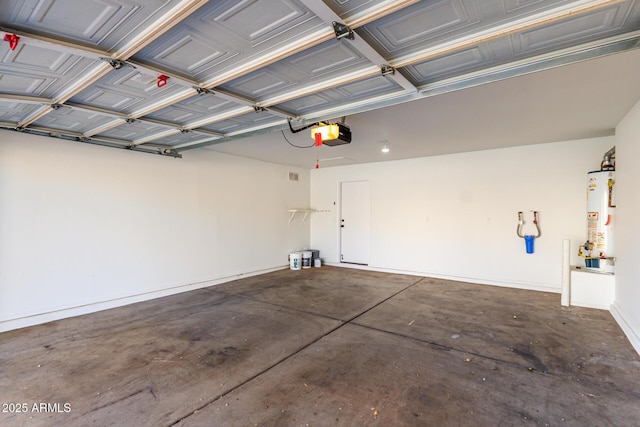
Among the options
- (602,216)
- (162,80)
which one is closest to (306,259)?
(602,216)

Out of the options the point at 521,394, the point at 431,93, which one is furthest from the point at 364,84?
the point at 521,394

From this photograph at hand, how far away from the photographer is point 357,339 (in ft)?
10.9

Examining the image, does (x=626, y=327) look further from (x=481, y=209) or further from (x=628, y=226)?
(x=481, y=209)

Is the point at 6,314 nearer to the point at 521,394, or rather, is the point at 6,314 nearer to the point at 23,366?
the point at 23,366

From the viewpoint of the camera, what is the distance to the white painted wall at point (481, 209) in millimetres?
5094

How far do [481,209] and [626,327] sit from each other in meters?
2.81

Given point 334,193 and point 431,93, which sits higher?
point 431,93

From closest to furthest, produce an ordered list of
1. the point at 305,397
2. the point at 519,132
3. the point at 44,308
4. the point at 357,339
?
the point at 305,397, the point at 357,339, the point at 44,308, the point at 519,132

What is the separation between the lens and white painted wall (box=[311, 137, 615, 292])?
16.7 feet

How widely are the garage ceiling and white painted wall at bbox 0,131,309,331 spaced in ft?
4.46

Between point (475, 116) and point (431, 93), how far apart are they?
1618 millimetres

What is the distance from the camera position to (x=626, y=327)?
3402mm

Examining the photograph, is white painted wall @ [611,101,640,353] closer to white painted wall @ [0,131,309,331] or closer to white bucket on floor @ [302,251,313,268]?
white bucket on floor @ [302,251,313,268]

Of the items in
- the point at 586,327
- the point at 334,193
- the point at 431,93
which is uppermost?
the point at 431,93
